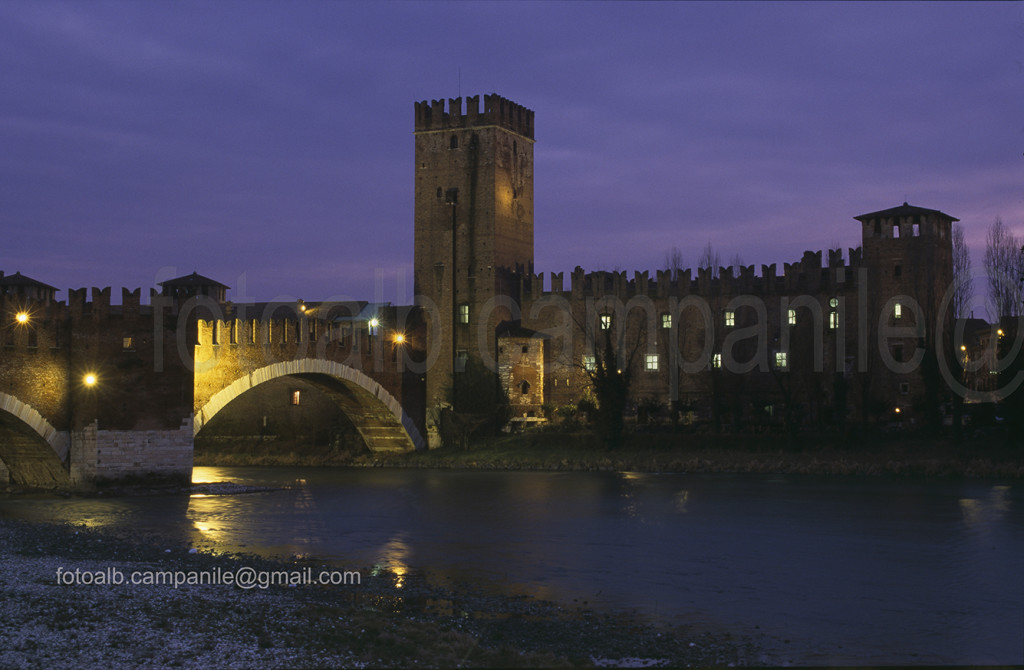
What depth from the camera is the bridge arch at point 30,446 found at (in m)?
25.0

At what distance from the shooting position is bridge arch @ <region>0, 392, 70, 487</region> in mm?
24969

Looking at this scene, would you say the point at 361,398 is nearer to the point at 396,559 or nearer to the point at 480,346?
the point at 480,346

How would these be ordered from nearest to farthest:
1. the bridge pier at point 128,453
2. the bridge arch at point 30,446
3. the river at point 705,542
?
1. the river at point 705,542
2. the bridge arch at point 30,446
3. the bridge pier at point 128,453

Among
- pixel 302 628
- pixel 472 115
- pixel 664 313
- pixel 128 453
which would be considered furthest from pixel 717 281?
pixel 302 628

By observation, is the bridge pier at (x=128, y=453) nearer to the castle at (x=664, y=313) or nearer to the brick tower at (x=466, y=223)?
the castle at (x=664, y=313)

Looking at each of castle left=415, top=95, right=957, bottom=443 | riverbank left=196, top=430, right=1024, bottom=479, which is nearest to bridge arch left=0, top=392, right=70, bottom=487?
riverbank left=196, top=430, right=1024, bottom=479

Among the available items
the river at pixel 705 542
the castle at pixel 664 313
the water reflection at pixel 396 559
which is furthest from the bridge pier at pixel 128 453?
the castle at pixel 664 313

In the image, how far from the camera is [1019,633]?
40.7ft

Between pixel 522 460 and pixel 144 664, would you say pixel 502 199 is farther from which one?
pixel 144 664

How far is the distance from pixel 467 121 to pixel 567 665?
36.1 m

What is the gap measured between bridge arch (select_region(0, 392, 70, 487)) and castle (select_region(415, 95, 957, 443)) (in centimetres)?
1625

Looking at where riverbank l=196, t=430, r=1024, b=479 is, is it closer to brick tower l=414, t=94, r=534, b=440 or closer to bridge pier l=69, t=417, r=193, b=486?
brick tower l=414, t=94, r=534, b=440

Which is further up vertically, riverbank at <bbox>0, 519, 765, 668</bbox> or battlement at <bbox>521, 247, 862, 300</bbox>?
battlement at <bbox>521, 247, 862, 300</bbox>

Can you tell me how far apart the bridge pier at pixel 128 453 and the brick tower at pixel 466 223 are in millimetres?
15854
